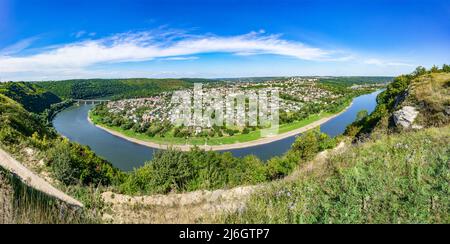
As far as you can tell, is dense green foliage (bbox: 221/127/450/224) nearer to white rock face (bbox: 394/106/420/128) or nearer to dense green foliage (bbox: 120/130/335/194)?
dense green foliage (bbox: 120/130/335/194)

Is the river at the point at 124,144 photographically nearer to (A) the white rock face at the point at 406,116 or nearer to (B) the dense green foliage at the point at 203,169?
(B) the dense green foliage at the point at 203,169

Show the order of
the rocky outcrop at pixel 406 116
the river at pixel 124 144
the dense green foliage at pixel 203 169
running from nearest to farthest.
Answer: the rocky outcrop at pixel 406 116
the dense green foliage at pixel 203 169
the river at pixel 124 144

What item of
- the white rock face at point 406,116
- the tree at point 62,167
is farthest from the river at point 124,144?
the white rock face at point 406,116

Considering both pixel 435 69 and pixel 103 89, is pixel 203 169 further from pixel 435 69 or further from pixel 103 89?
pixel 103 89

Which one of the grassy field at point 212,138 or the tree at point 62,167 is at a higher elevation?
the tree at point 62,167

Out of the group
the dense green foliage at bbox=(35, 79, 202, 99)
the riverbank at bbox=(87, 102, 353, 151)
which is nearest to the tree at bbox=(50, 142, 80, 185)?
the riverbank at bbox=(87, 102, 353, 151)

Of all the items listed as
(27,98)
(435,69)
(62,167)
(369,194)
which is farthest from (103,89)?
(369,194)
